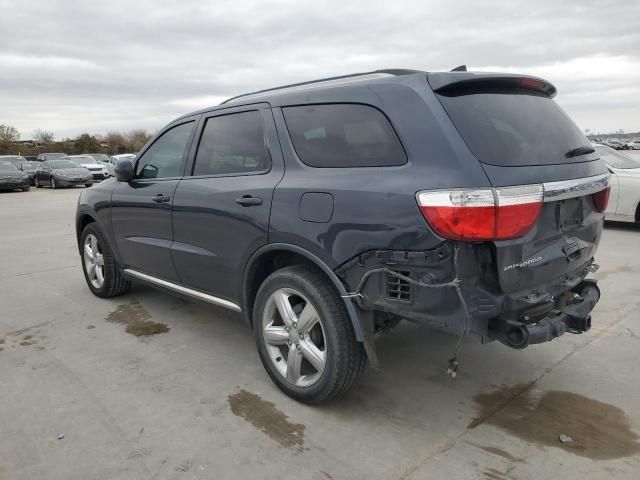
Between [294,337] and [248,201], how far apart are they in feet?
2.91

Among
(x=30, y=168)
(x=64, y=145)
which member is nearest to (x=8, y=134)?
(x=64, y=145)

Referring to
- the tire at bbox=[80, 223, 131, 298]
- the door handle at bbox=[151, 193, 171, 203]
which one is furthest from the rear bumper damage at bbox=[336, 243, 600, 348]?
the tire at bbox=[80, 223, 131, 298]

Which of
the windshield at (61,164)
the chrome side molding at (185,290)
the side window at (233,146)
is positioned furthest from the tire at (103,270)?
the windshield at (61,164)

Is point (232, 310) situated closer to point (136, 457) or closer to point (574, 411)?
point (136, 457)

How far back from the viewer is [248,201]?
10.6 feet

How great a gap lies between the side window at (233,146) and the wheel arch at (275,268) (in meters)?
0.55

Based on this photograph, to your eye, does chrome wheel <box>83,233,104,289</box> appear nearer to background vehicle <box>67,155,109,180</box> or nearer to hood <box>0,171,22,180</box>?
hood <box>0,171,22,180</box>

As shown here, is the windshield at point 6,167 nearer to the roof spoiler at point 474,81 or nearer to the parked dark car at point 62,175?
the parked dark car at point 62,175

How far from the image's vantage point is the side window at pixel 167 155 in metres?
4.02

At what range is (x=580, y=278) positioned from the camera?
3.03m

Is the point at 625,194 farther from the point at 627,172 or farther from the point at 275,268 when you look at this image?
the point at 275,268

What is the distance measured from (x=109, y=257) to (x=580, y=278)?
4.16 m

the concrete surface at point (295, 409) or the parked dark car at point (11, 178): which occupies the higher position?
the parked dark car at point (11, 178)

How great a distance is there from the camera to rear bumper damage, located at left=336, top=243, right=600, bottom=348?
93.8 inches
